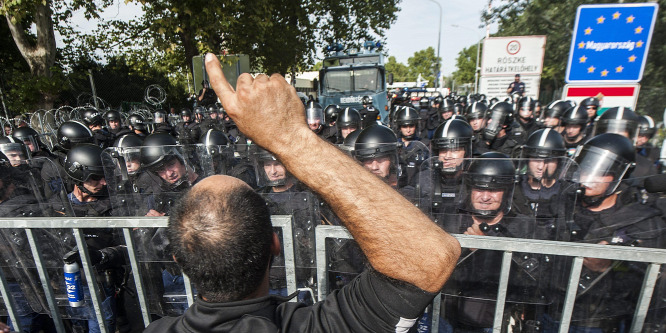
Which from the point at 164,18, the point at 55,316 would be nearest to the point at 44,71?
the point at 164,18

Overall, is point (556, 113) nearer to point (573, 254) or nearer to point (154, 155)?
point (573, 254)

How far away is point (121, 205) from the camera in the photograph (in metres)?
2.99

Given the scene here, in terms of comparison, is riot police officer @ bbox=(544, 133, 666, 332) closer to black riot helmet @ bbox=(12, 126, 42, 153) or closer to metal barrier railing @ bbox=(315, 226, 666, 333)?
metal barrier railing @ bbox=(315, 226, 666, 333)

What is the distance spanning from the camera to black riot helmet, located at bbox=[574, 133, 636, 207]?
2535mm

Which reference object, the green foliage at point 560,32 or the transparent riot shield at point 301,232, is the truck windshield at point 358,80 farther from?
the transparent riot shield at point 301,232

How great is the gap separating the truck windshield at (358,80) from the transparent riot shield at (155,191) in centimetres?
1085

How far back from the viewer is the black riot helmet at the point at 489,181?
2.54 metres

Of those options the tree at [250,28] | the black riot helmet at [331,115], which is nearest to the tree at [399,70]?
the tree at [250,28]

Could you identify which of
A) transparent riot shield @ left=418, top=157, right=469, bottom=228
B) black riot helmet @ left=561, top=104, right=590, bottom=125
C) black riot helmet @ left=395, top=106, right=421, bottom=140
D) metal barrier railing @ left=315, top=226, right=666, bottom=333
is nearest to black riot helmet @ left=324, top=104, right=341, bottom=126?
black riot helmet @ left=395, top=106, right=421, bottom=140

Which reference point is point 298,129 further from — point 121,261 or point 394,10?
point 394,10

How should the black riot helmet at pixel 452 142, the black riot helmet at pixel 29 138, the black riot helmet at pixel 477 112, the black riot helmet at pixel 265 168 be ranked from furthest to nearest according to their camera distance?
1. the black riot helmet at pixel 477 112
2. the black riot helmet at pixel 29 138
3. the black riot helmet at pixel 452 142
4. the black riot helmet at pixel 265 168

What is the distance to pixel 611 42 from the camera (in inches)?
186

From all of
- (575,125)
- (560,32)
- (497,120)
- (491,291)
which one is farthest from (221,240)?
(560,32)

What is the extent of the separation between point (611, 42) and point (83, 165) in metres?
6.57
